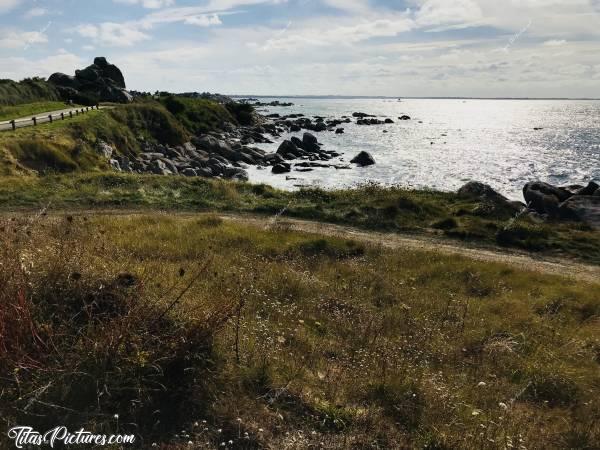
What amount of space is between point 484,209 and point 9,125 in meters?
37.3

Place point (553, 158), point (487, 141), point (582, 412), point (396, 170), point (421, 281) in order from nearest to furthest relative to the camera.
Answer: point (582, 412) < point (421, 281) < point (396, 170) < point (553, 158) < point (487, 141)

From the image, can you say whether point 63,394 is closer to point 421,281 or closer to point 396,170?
point 421,281

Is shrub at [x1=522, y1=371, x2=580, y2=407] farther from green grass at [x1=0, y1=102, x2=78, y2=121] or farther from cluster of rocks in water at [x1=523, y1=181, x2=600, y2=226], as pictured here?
green grass at [x1=0, y1=102, x2=78, y2=121]

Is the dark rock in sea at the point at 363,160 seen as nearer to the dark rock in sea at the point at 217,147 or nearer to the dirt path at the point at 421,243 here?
the dark rock in sea at the point at 217,147

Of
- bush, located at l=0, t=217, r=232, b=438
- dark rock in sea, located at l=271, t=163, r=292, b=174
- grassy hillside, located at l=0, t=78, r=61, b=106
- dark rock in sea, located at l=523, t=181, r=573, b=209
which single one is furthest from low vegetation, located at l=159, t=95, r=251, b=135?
bush, located at l=0, t=217, r=232, b=438

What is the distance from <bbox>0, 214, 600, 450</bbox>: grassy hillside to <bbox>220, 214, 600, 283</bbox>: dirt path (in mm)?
5755

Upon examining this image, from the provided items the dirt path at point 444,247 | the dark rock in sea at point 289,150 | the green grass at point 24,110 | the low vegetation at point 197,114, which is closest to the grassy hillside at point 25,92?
the green grass at point 24,110

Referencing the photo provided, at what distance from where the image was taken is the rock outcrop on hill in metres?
77.2

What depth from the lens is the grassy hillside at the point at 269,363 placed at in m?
5.22

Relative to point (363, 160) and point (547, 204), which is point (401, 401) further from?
point (363, 160)

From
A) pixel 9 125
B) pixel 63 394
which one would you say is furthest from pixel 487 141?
pixel 63 394

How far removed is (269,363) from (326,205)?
1786 centimetres

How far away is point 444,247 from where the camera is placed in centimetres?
1845

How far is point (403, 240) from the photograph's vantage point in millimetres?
19047
